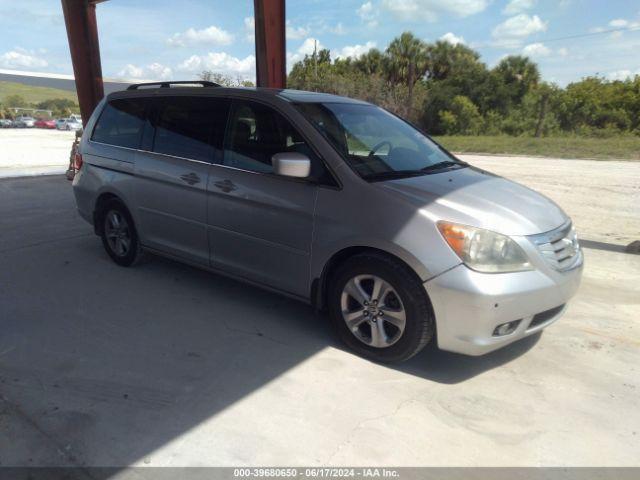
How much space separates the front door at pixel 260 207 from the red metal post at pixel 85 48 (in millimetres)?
6932

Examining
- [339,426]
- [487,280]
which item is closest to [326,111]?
[487,280]

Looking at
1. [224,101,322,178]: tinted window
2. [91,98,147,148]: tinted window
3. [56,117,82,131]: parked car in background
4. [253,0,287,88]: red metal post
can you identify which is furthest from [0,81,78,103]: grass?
[224,101,322,178]: tinted window

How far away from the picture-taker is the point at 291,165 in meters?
3.49

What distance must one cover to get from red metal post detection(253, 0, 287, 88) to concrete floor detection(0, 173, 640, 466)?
3438 mm

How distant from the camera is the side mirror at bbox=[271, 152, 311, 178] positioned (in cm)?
349

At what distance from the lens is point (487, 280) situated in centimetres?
302

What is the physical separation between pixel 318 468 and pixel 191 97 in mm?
3299

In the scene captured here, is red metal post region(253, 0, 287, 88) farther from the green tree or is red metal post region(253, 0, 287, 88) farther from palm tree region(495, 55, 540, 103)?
palm tree region(495, 55, 540, 103)

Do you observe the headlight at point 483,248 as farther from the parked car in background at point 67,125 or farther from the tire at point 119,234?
the parked car in background at point 67,125

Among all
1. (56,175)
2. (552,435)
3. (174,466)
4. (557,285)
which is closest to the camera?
(174,466)

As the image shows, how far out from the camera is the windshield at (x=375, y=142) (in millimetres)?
3697

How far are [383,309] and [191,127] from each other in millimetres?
2344

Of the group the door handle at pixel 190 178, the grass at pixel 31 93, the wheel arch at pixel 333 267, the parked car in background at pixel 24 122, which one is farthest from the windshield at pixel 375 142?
the grass at pixel 31 93

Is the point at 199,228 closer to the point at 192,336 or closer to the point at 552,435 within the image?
the point at 192,336
